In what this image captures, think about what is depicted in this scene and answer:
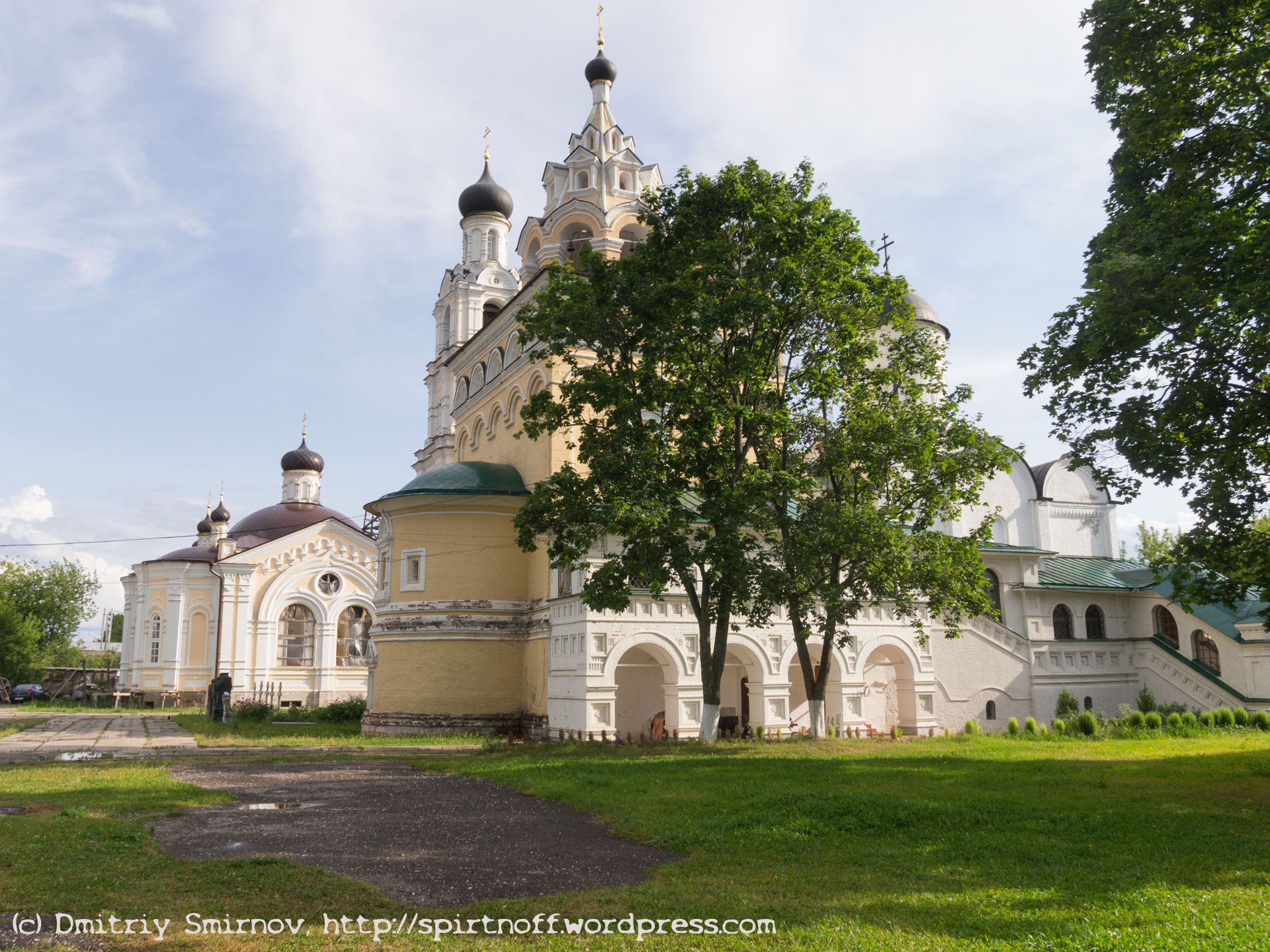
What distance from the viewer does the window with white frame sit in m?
23.4

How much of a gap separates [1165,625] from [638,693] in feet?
51.8

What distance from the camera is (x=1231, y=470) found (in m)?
10.2

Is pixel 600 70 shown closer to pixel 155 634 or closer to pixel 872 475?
pixel 872 475

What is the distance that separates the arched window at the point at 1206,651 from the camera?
81.2 ft

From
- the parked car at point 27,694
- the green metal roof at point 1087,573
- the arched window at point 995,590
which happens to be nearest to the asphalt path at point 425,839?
the arched window at point 995,590

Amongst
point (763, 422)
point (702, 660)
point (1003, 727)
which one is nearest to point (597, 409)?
point (763, 422)

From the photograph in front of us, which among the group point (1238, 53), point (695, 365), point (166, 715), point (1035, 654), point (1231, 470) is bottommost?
point (166, 715)

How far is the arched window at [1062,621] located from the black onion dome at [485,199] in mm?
24454

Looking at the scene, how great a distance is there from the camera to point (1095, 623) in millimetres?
26484

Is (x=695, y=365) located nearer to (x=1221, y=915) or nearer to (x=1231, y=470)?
(x=1231, y=470)

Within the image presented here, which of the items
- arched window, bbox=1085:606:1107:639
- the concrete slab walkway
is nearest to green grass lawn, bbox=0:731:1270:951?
the concrete slab walkway

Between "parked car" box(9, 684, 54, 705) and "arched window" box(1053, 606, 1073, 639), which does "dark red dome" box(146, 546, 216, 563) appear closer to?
"parked car" box(9, 684, 54, 705)

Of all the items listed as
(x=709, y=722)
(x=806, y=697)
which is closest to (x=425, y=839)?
(x=709, y=722)

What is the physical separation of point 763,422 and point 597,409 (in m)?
2.89
